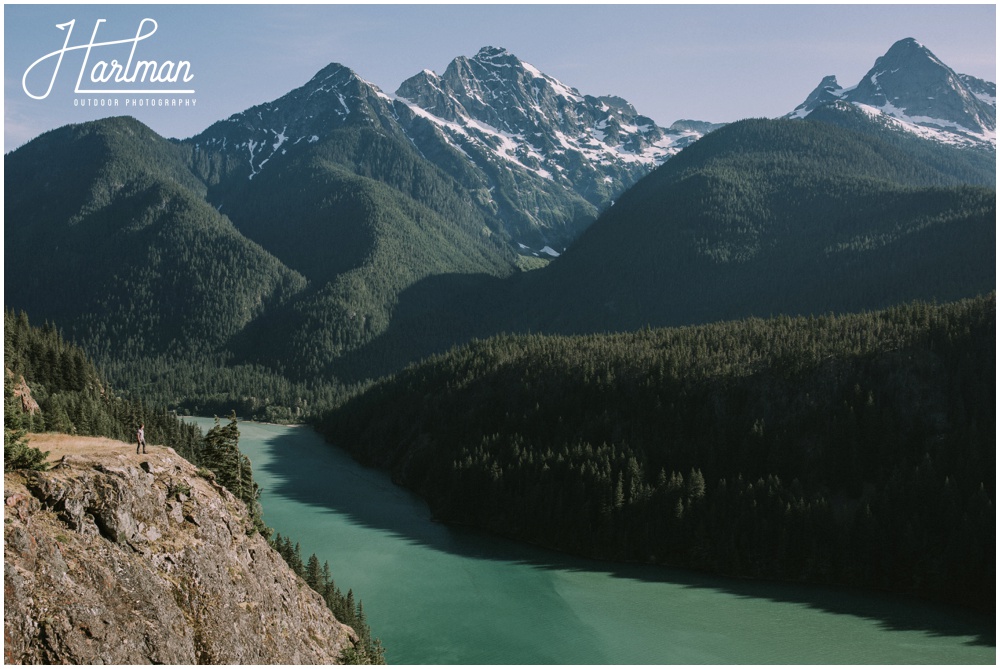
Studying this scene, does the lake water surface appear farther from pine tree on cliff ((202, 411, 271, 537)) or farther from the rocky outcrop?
the rocky outcrop

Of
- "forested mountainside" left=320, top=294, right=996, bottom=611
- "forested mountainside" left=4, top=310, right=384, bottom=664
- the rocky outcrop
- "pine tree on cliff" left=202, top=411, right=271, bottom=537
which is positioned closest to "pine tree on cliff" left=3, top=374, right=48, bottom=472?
"forested mountainside" left=4, top=310, right=384, bottom=664

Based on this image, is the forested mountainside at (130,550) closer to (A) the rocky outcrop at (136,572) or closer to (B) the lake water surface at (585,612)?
(A) the rocky outcrop at (136,572)

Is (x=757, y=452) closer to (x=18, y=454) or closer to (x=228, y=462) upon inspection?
(x=228, y=462)

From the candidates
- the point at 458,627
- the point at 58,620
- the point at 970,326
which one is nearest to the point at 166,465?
the point at 58,620

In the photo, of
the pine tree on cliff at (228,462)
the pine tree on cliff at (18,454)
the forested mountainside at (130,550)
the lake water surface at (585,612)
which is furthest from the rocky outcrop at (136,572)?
the lake water surface at (585,612)

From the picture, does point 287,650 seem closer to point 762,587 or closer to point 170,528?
point 170,528

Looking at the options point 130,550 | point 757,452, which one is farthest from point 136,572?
point 757,452
